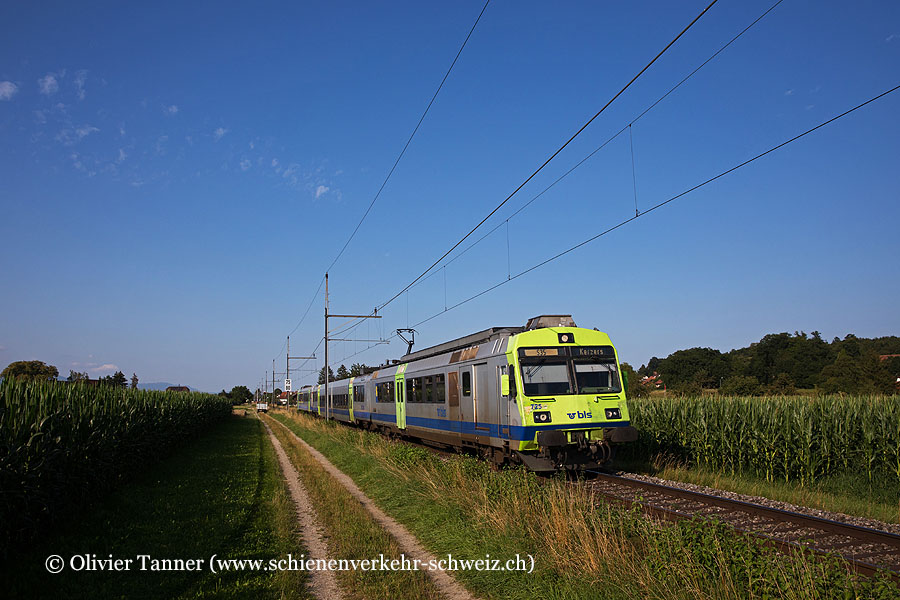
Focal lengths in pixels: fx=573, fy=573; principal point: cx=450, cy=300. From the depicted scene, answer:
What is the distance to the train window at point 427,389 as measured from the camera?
64.0ft

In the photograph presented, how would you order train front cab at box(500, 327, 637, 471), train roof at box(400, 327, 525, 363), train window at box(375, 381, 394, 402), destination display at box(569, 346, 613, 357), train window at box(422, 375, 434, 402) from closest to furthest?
train front cab at box(500, 327, 637, 471) < destination display at box(569, 346, 613, 357) < train roof at box(400, 327, 525, 363) < train window at box(422, 375, 434, 402) < train window at box(375, 381, 394, 402)

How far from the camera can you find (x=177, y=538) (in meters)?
9.02

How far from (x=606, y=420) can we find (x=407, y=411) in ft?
36.2

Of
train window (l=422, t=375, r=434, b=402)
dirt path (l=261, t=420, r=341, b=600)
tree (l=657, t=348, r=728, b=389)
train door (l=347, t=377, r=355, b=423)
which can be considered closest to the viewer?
dirt path (l=261, t=420, r=341, b=600)

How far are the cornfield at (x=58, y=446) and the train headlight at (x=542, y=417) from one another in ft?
29.2

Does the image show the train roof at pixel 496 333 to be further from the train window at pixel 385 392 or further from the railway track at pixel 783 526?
the train window at pixel 385 392

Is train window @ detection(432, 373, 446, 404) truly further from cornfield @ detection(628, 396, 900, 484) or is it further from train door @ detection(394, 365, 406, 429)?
cornfield @ detection(628, 396, 900, 484)

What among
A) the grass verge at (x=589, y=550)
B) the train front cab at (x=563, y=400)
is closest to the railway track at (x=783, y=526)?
the grass verge at (x=589, y=550)

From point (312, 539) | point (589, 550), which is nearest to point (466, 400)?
point (312, 539)

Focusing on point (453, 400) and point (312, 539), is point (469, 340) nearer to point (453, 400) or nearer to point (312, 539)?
point (453, 400)

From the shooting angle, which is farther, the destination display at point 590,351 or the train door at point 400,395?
the train door at point 400,395

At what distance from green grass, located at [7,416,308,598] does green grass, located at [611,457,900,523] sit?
31.4 feet

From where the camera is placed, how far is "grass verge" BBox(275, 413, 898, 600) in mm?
5176

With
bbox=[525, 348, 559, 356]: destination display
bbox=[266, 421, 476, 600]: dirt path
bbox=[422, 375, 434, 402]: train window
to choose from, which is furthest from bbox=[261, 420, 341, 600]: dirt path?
bbox=[525, 348, 559, 356]: destination display
